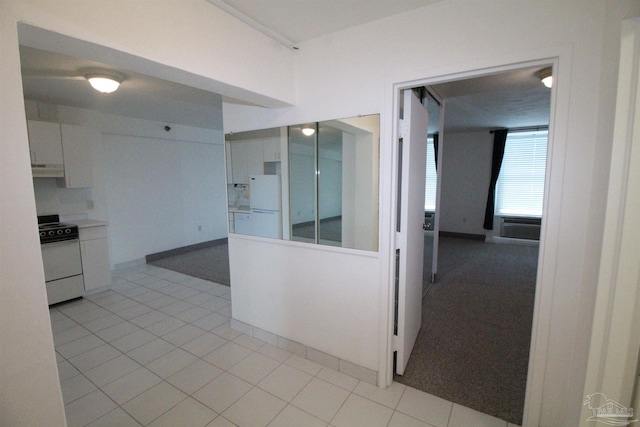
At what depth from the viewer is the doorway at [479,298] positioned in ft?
7.32

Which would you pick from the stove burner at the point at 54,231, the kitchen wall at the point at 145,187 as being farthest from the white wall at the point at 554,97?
the kitchen wall at the point at 145,187

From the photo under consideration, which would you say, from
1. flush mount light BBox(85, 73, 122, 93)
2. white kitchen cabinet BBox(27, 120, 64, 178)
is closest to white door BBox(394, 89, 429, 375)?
flush mount light BBox(85, 73, 122, 93)

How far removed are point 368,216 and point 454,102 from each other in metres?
3.22

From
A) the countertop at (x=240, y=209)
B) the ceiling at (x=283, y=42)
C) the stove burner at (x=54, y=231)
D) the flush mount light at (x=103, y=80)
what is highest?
the ceiling at (x=283, y=42)

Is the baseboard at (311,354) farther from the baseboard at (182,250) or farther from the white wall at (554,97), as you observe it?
the baseboard at (182,250)

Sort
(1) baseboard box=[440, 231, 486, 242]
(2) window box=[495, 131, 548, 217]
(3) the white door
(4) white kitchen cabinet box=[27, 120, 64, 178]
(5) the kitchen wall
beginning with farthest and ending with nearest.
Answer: (1) baseboard box=[440, 231, 486, 242] → (2) window box=[495, 131, 548, 217] → (5) the kitchen wall → (4) white kitchen cabinet box=[27, 120, 64, 178] → (3) the white door

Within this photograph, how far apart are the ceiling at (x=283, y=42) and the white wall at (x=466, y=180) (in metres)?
0.79

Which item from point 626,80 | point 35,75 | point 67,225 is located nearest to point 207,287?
point 67,225

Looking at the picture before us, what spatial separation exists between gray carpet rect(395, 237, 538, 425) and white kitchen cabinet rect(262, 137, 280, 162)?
2243 millimetres

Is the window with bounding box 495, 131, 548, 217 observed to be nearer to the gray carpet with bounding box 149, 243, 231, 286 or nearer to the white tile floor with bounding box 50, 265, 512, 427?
the white tile floor with bounding box 50, 265, 512, 427

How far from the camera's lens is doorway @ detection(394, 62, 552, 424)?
2230 mm

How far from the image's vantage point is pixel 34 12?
3.57 ft

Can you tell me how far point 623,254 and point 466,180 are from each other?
714 cm

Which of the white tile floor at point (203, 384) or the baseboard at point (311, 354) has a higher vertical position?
the baseboard at point (311, 354)
